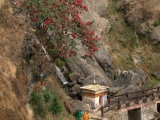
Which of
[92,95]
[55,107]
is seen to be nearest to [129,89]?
[92,95]

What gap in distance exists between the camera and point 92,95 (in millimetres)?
17000

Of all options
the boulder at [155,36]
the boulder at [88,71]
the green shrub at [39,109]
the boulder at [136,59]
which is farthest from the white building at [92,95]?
the boulder at [155,36]

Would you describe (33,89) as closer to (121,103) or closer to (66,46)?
(66,46)

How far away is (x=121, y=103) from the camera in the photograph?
56.5 ft

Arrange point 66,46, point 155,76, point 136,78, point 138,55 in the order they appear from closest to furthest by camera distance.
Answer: point 66,46, point 136,78, point 155,76, point 138,55

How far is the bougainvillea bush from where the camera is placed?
11875mm

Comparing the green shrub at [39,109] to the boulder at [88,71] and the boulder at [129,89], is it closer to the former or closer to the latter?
the boulder at [88,71]

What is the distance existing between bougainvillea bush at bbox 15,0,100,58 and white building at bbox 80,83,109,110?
4.62 meters

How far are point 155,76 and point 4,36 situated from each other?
1666 cm

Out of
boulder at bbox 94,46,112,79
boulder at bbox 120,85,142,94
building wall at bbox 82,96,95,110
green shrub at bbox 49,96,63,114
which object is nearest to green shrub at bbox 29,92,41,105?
green shrub at bbox 49,96,63,114

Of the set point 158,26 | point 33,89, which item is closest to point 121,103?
point 33,89

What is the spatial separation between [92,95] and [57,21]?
666cm

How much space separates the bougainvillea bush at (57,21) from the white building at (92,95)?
4.62 m

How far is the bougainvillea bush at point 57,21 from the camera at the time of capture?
39.0ft
